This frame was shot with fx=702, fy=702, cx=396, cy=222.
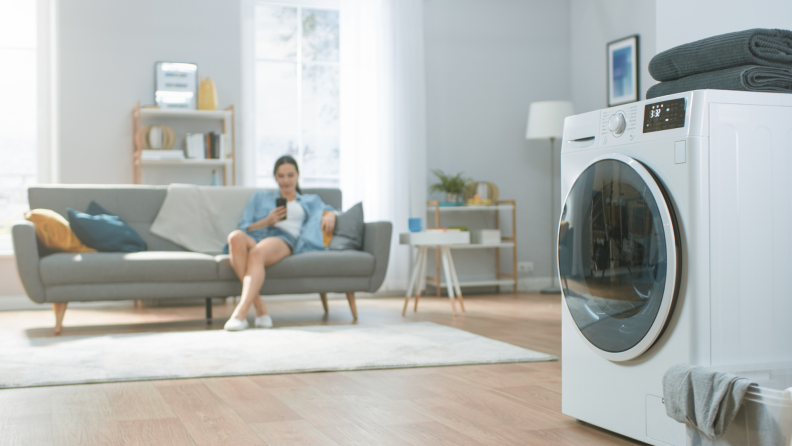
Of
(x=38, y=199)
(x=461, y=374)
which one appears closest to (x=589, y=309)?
(x=461, y=374)

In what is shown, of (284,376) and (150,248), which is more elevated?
(150,248)

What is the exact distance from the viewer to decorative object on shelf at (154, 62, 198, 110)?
16.4 feet

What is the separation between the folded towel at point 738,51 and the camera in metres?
1.53

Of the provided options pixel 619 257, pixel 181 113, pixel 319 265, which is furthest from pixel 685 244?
pixel 181 113

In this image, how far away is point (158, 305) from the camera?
15.8 ft

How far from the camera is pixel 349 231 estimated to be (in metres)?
3.97

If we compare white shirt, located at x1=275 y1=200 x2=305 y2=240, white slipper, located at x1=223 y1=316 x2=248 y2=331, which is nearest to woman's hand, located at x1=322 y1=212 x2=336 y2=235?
white shirt, located at x1=275 y1=200 x2=305 y2=240

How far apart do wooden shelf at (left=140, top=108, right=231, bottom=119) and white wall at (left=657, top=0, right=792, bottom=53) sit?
11.2 ft

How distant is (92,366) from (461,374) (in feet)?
4.27

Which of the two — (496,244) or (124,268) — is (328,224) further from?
(496,244)

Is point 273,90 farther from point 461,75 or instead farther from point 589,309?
point 589,309

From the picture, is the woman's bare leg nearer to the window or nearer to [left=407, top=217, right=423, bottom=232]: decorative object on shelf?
[left=407, top=217, right=423, bottom=232]: decorative object on shelf

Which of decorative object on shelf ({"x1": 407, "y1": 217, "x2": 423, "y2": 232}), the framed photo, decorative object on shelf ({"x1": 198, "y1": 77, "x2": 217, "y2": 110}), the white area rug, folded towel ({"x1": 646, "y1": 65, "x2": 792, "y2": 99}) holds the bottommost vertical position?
the white area rug

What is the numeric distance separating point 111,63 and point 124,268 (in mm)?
2141
